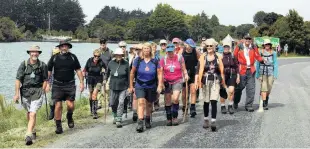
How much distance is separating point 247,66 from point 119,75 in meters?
3.83

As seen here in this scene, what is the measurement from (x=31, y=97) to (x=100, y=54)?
3323mm

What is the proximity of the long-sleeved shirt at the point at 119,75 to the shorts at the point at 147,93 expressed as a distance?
1.85 feet

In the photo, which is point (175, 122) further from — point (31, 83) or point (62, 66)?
point (31, 83)

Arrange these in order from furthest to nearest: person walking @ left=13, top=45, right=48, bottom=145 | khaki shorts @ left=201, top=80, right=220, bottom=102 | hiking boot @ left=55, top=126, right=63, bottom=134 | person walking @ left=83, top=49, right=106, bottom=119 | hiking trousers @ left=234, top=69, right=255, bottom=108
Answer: hiking trousers @ left=234, top=69, right=255, bottom=108 → person walking @ left=83, top=49, right=106, bottom=119 → khaki shorts @ left=201, top=80, right=220, bottom=102 → hiking boot @ left=55, top=126, right=63, bottom=134 → person walking @ left=13, top=45, right=48, bottom=145

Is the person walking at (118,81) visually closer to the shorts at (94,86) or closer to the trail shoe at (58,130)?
the trail shoe at (58,130)

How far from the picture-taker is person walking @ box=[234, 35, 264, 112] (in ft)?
40.5

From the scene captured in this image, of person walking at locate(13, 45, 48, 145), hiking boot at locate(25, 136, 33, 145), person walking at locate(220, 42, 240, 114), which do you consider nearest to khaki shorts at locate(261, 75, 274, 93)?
person walking at locate(220, 42, 240, 114)

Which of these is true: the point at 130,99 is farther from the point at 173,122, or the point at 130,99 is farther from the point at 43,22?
the point at 43,22

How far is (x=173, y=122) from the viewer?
10445 mm

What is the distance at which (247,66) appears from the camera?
12461 mm

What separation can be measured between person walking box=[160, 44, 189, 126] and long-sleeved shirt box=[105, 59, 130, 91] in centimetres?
88

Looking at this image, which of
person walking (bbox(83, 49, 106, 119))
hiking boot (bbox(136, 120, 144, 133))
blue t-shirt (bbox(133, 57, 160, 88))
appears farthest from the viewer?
person walking (bbox(83, 49, 106, 119))

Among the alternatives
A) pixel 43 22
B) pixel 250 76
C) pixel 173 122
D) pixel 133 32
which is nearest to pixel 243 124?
pixel 173 122

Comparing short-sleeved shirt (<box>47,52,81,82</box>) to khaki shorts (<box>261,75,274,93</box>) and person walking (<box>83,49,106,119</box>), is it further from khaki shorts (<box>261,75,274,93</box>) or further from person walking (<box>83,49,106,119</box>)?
khaki shorts (<box>261,75,274,93</box>)
